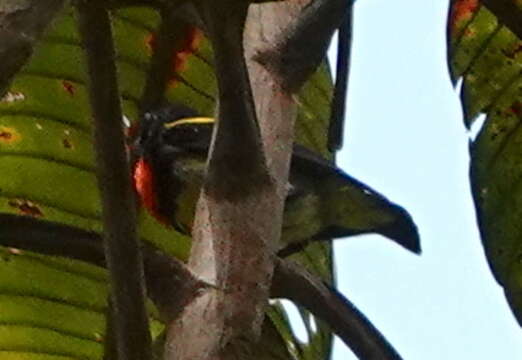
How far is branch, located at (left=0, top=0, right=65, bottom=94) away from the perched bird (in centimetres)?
80

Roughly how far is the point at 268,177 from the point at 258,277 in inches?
2.5

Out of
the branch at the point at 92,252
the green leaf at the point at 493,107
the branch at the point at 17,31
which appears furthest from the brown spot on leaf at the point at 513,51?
the branch at the point at 17,31

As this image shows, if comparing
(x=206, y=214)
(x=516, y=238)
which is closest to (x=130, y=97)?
(x=516, y=238)

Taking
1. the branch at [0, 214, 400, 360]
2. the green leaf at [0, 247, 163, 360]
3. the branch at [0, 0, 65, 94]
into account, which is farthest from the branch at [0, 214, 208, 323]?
the green leaf at [0, 247, 163, 360]

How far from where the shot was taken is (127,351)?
2.61ft

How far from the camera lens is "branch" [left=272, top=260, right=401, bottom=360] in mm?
884

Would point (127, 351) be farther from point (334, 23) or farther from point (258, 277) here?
point (334, 23)

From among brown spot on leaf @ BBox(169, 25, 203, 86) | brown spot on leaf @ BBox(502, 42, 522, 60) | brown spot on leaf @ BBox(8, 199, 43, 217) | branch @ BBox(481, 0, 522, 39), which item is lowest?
branch @ BBox(481, 0, 522, 39)

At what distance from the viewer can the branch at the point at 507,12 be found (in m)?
0.90

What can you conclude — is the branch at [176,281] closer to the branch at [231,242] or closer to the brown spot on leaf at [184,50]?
the branch at [231,242]

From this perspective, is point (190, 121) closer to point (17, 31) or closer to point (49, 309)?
point (49, 309)

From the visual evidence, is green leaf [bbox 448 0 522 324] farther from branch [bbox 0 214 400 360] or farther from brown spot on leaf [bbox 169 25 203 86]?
branch [bbox 0 214 400 360]

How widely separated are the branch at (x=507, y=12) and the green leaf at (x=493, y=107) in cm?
30

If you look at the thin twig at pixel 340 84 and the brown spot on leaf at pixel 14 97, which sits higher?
the brown spot on leaf at pixel 14 97
